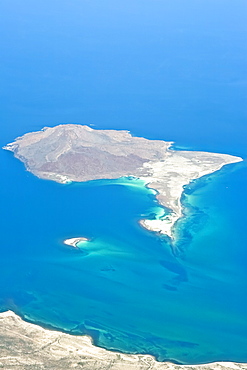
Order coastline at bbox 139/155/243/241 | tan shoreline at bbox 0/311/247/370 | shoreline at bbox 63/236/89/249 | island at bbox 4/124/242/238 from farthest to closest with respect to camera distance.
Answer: island at bbox 4/124/242/238 → coastline at bbox 139/155/243/241 → shoreline at bbox 63/236/89/249 → tan shoreline at bbox 0/311/247/370

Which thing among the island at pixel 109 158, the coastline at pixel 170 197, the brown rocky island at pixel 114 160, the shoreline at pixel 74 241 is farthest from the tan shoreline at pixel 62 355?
the island at pixel 109 158

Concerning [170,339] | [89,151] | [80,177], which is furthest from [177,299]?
[89,151]

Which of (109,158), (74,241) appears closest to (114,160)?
(109,158)

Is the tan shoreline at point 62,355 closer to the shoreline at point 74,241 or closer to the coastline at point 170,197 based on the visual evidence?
the shoreline at point 74,241

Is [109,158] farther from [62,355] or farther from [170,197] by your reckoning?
[62,355]

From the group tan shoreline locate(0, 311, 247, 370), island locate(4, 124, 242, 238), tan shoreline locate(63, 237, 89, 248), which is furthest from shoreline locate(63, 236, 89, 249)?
tan shoreline locate(0, 311, 247, 370)

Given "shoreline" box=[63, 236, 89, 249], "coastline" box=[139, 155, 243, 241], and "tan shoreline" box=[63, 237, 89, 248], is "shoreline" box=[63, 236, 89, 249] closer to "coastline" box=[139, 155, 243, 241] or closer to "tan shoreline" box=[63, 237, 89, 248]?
"tan shoreline" box=[63, 237, 89, 248]
